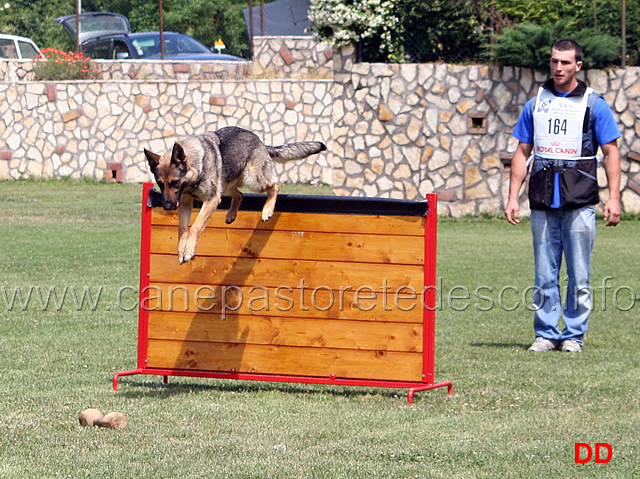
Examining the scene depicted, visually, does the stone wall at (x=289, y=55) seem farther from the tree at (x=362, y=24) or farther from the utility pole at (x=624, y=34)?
the utility pole at (x=624, y=34)

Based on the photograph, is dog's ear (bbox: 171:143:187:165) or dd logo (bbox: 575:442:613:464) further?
dog's ear (bbox: 171:143:187:165)

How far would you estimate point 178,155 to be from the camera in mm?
5504

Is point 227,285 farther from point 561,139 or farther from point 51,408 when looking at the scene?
point 561,139

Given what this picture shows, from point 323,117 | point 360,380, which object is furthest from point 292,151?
point 323,117

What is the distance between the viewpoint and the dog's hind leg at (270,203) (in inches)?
250

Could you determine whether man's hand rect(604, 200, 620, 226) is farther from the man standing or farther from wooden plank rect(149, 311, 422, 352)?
wooden plank rect(149, 311, 422, 352)

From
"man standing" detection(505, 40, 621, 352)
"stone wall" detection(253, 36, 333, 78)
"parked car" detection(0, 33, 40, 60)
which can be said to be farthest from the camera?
"parked car" detection(0, 33, 40, 60)

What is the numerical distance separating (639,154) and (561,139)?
33.9 ft

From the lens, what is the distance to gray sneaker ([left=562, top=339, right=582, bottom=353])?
8062 mm

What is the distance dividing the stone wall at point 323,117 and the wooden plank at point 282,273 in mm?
11521

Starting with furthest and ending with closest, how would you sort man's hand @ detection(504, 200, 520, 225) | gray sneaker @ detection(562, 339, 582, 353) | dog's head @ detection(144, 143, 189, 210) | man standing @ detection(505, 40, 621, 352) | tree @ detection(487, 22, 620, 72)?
tree @ detection(487, 22, 620, 72)
gray sneaker @ detection(562, 339, 582, 353)
man's hand @ detection(504, 200, 520, 225)
man standing @ detection(505, 40, 621, 352)
dog's head @ detection(144, 143, 189, 210)

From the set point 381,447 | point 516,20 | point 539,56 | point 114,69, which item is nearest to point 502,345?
point 381,447

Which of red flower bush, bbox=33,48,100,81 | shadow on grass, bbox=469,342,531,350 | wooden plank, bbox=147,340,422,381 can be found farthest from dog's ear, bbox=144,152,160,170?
red flower bush, bbox=33,48,100,81

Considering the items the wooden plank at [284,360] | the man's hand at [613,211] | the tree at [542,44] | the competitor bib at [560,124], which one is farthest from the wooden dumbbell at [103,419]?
the tree at [542,44]
